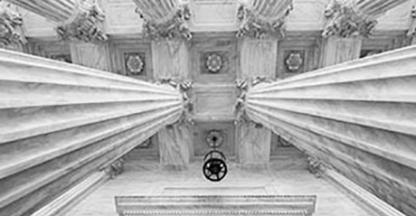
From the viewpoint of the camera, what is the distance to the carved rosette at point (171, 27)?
25.8 feet

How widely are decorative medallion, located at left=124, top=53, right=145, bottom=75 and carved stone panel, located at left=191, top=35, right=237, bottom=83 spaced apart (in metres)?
2.04

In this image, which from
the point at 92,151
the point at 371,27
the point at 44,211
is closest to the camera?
the point at 92,151

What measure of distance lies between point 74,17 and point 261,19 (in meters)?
5.78

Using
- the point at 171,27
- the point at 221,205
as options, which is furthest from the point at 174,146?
the point at 171,27

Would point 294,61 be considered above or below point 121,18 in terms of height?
below

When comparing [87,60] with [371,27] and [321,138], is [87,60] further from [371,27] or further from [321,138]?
[371,27]

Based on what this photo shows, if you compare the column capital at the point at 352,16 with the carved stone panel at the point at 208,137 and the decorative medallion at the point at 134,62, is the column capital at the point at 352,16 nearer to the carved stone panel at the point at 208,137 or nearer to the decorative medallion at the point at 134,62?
the carved stone panel at the point at 208,137

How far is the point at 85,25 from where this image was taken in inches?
305

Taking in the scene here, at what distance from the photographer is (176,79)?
8.95 m

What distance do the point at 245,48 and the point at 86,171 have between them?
703 centimetres

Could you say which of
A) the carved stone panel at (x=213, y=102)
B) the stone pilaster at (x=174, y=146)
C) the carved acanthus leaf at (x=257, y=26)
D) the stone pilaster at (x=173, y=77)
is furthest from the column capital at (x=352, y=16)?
the stone pilaster at (x=174, y=146)

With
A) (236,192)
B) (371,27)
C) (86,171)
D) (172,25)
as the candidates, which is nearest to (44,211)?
(86,171)

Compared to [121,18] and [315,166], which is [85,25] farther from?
[315,166]

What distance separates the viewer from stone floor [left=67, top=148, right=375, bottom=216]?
22.4ft
